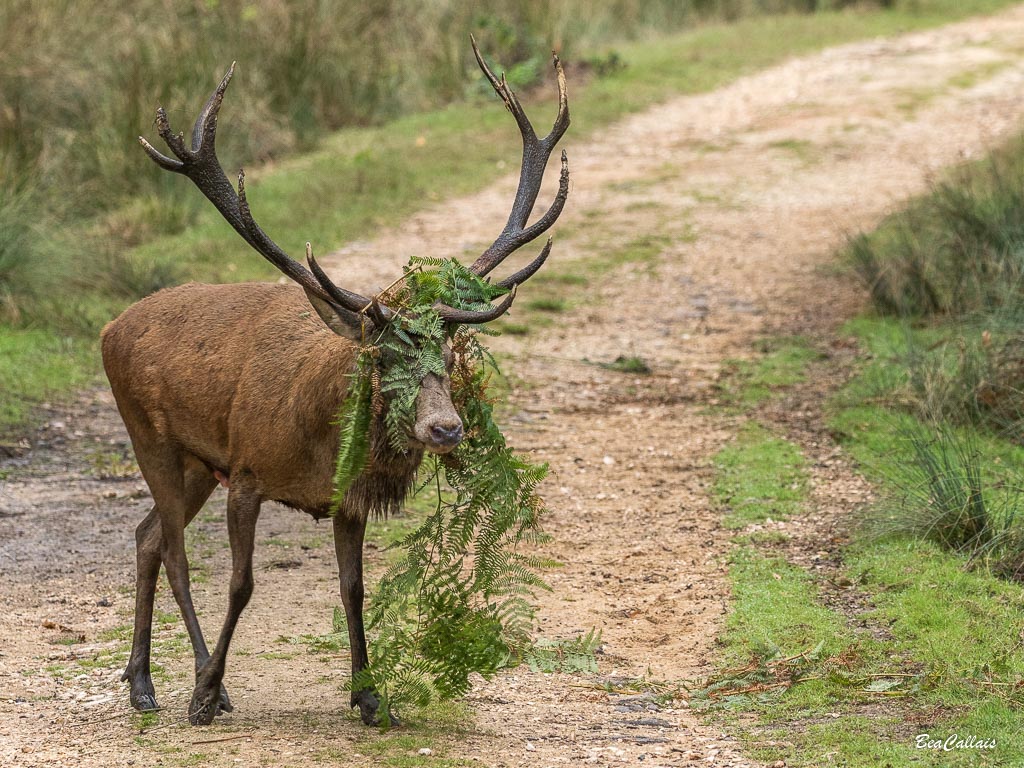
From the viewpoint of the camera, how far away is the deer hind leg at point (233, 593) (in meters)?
5.54

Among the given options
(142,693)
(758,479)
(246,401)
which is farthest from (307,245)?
(758,479)

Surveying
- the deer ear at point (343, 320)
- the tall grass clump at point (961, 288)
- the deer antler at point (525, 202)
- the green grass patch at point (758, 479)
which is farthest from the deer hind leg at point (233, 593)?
the tall grass clump at point (961, 288)

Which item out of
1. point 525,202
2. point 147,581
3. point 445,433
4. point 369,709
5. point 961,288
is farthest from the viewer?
point 961,288

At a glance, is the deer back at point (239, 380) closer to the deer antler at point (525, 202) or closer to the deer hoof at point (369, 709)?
the deer antler at point (525, 202)

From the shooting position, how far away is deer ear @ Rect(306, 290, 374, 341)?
5.18 meters

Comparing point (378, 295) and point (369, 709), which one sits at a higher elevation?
point (378, 295)

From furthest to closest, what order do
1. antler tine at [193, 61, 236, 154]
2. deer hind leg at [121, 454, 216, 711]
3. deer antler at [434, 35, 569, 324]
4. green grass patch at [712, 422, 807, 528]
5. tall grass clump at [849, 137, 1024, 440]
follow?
tall grass clump at [849, 137, 1024, 440] < green grass patch at [712, 422, 807, 528] < deer hind leg at [121, 454, 216, 711] < antler tine at [193, 61, 236, 154] < deer antler at [434, 35, 569, 324]

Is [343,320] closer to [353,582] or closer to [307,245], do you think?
[307,245]

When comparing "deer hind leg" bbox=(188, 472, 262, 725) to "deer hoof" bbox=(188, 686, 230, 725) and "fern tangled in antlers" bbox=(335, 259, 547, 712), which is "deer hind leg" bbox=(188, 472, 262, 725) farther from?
"fern tangled in antlers" bbox=(335, 259, 547, 712)

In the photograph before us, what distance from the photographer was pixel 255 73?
54.5 ft

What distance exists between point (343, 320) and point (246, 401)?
2.50ft

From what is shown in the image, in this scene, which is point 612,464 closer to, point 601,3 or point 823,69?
point 823,69

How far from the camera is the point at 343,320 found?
5211mm

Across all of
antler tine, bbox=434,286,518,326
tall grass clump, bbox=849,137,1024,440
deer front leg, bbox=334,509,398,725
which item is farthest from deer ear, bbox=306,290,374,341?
tall grass clump, bbox=849,137,1024,440
